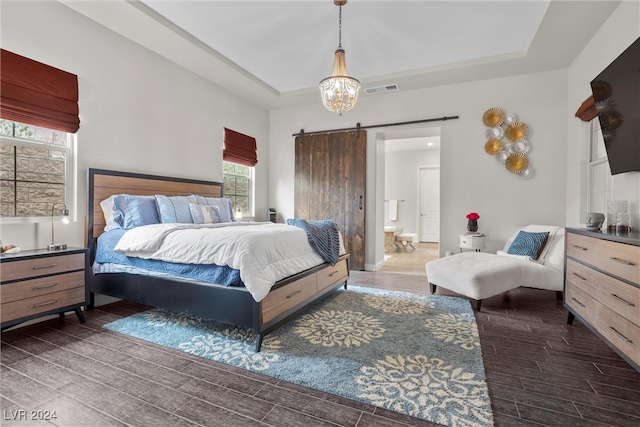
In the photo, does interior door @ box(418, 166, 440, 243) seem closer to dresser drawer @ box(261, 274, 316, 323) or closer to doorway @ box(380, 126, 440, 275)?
doorway @ box(380, 126, 440, 275)

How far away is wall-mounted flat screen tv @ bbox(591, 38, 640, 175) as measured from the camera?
7.15ft

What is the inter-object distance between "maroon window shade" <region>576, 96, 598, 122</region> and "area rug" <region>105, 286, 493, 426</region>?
2.47 m

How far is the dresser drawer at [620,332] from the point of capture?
169 cm

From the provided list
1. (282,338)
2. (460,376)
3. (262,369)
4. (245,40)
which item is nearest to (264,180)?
(245,40)

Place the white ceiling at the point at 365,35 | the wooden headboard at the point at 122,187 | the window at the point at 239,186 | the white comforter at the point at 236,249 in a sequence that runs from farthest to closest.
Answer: the window at the point at 239,186 → the wooden headboard at the point at 122,187 → the white ceiling at the point at 365,35 → the white comforter at the point at 236,249

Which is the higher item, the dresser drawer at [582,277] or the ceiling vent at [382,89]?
the ceiling vent at [382,89]

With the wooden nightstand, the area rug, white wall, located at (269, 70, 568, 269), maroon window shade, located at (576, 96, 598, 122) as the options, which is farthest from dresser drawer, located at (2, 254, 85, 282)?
maroon window shade, located at (576, 96, 598, 122)

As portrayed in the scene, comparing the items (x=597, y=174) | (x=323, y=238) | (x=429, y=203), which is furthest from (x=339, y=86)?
(x=429, y=203)

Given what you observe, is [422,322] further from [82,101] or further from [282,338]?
[82,101]

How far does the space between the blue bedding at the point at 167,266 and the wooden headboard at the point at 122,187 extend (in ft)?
0.62

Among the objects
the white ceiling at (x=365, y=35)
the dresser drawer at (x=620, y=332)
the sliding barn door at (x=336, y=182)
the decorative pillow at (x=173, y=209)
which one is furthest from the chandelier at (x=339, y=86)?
the dresser drawer at (x=620, y=332)

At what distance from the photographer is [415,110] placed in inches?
191

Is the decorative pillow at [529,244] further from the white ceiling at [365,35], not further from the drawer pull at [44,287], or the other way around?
the drawer pull at [44,287]

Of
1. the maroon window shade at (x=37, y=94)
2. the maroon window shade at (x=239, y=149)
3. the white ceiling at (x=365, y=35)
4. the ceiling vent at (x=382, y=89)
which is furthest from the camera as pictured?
the maroon window shade at (x=239, y=149)
